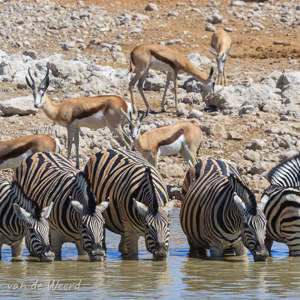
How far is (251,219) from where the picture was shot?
8102mm

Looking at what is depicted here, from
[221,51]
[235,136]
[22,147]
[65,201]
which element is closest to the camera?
[65,201]

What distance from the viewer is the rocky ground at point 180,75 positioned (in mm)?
18378

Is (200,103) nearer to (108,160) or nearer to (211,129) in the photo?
(211,129)

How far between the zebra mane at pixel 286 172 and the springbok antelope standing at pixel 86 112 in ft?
25.3

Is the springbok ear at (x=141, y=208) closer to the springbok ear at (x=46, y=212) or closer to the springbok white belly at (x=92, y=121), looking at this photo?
the springbok ear at (x=46, y=212)

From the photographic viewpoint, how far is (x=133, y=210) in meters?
8.68

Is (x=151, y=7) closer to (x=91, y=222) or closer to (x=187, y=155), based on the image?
(x=187, y=155)

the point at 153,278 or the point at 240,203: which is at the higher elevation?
the point at 240,203

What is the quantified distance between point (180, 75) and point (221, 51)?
77.3 inches

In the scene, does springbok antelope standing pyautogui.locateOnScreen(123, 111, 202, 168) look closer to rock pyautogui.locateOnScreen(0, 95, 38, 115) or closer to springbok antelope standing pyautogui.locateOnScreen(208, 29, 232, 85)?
rock pyautogui.locateOnScreen(0, 95, 38, 115)

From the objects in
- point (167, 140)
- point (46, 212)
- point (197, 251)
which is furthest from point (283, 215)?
point (167, 140)

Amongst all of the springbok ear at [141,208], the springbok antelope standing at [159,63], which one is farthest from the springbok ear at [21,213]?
the springbok antelope standing at [159,63]

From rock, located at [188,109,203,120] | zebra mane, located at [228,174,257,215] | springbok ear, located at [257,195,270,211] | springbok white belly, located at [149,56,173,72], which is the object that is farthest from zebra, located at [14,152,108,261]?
springbok white belly, located at [149,56,173,72]

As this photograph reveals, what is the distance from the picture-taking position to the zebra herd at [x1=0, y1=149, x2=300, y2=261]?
27.2 ft
